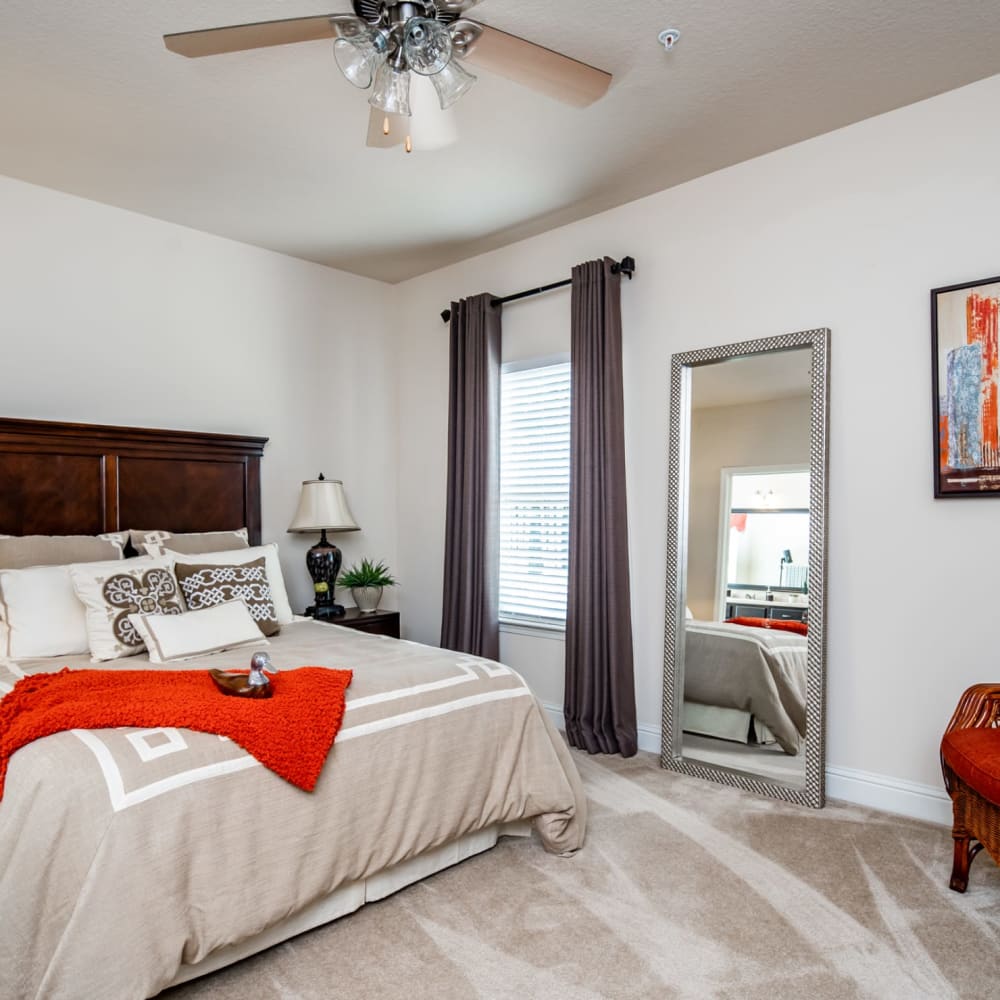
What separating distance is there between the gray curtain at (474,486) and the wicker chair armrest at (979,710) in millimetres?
2431

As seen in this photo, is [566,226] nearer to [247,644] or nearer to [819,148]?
[819,148]

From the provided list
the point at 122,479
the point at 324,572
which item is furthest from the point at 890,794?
the point at 122,479

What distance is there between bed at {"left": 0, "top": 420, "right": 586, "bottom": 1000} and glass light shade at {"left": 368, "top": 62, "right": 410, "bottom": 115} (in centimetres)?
178

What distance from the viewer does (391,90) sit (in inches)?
85.8

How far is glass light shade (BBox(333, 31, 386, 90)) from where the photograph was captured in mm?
2045

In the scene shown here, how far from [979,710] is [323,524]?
10.5 ft

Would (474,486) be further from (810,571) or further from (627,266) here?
(810,571)

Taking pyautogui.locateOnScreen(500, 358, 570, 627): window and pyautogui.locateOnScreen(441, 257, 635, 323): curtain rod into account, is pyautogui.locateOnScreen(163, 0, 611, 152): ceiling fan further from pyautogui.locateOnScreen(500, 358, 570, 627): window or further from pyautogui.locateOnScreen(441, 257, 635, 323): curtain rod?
pyautogui.locateOnScreen(500, 358, 570, 627): window

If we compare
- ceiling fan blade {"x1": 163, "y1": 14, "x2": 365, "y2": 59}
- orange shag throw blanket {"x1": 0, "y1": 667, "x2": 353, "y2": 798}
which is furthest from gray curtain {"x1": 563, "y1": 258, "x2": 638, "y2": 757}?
ceiling fan blade {"x1": 163, "y1": 14, "x2": 365, "y2": 59}

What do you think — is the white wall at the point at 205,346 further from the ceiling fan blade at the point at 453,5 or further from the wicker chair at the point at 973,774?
the wicker chair at the point at 973,774

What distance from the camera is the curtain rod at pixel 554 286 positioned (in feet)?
12.4

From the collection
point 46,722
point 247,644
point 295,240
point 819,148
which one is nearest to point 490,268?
point 295,240

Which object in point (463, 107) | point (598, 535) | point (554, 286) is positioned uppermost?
point (463, 107)

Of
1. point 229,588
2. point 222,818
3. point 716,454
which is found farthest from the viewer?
point 716,454
